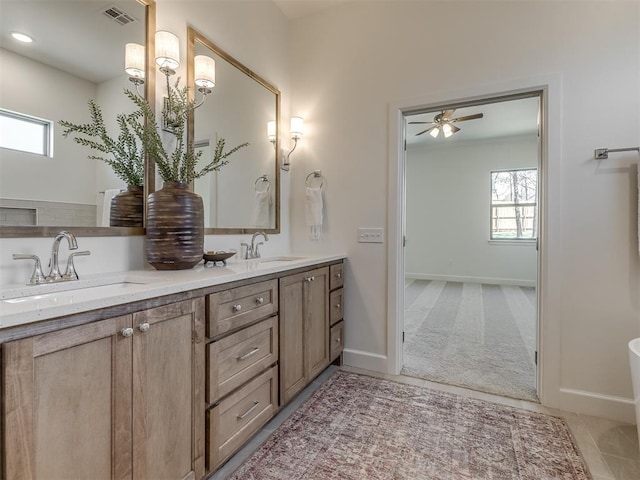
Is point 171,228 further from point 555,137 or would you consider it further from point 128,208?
point 555,137

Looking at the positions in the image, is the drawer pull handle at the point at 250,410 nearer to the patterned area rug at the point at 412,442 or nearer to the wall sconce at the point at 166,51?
the patterned area rug at the point at 412,442

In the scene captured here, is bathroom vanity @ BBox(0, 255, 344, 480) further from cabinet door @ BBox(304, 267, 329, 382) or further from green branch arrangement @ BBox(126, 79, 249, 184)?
green branch arrangement @ BBox(126, 79, 249, 184)

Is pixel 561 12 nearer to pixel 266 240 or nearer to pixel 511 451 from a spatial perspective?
pixel 266 240

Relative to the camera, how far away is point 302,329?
6.55 ft

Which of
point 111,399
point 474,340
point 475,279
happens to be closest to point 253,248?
point 111,399

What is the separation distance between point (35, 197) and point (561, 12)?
120 inches

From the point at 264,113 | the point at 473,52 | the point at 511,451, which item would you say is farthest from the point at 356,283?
the point at 473,52

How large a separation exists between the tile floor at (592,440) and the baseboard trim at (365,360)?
1.53ft

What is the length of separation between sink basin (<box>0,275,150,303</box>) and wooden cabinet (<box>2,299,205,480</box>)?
0.19 metres

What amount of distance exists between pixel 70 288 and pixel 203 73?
4.59ft

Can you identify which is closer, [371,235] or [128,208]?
[128,208]

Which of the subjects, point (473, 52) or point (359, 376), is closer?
point (473, 52)

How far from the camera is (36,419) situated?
80 cm

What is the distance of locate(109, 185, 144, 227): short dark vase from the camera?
152 centimetres
